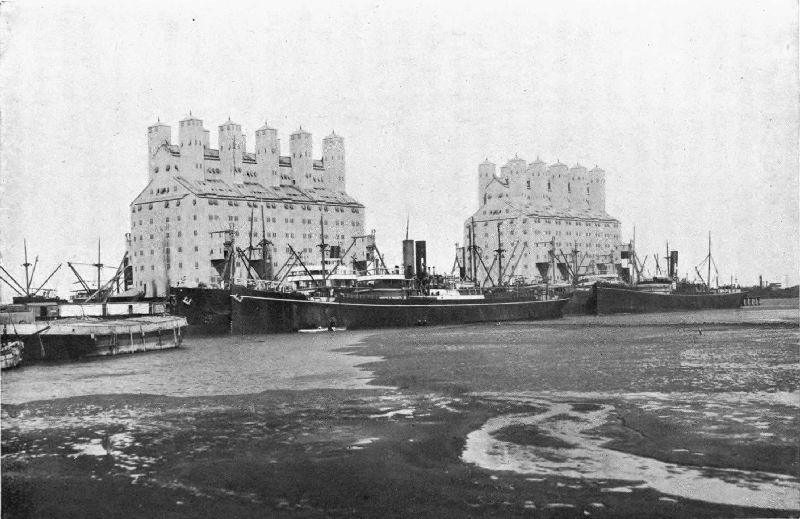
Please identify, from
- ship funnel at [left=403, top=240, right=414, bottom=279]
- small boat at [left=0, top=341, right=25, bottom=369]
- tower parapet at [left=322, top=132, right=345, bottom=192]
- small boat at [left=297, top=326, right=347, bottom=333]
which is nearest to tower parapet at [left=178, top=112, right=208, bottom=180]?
tower parapet at [left=322, top=132, right=345, bottom=192]

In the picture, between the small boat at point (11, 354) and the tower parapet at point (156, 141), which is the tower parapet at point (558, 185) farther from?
the small boat at point (11, 354)

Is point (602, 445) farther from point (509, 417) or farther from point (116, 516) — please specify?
point (116, 516)

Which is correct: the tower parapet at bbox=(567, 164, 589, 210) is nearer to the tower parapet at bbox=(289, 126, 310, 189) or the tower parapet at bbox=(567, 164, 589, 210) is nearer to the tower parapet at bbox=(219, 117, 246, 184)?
the tower parapet at bbox=(289, 126, 310, 189)

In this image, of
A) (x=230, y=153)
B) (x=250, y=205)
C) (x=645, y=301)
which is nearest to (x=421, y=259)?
(x=645, y=301)

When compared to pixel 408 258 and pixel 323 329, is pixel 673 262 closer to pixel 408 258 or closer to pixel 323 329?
pixel 408 258

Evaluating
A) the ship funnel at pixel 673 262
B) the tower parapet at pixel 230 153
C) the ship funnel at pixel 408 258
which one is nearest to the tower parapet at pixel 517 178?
the ship funnel at pixel 673 262

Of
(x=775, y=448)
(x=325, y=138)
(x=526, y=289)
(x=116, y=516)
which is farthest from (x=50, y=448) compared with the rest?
(x=325, y=138)
